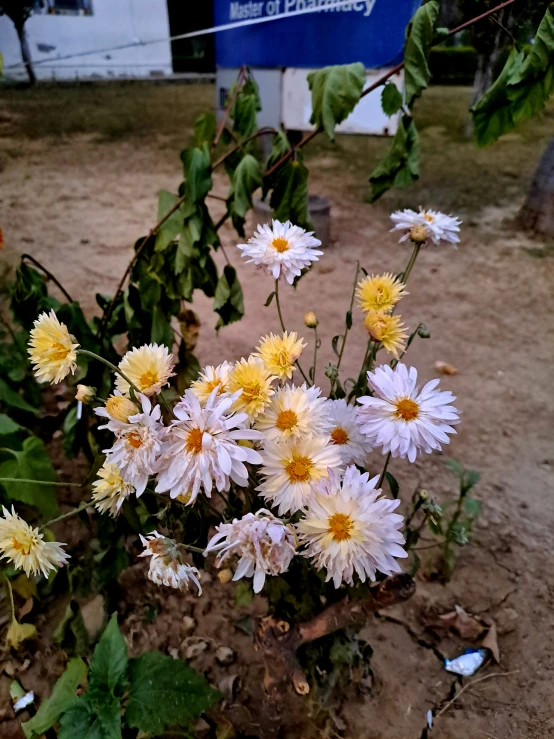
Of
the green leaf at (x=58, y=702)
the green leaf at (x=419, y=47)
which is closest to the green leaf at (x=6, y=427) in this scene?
the green leaf at (x=58, y=702)

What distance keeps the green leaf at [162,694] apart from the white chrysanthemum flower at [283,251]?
1.71 ft

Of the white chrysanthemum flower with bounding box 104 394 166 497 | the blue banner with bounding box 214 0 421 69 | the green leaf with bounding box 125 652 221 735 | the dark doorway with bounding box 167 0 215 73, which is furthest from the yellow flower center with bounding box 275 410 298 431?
the dark doorway with bounding box 167 0 215 73

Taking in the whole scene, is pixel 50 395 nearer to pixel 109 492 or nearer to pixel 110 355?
pixel 110 355

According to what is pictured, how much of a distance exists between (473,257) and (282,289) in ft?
3.07

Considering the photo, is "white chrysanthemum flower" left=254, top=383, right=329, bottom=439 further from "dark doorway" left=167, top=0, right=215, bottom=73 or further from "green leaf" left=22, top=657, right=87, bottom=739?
"dark doorway" left=167, top=0, right=215, bottom=73

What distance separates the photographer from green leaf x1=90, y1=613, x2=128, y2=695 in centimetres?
65

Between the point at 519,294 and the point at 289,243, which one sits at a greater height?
the point at 289,243

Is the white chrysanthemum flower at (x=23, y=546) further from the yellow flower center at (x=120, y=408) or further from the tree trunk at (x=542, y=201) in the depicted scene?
the tree trunk at (x=542, y=201)

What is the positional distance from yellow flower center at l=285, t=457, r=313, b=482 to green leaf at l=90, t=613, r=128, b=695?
0.36 metres

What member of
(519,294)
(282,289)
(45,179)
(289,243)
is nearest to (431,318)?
(519,294)

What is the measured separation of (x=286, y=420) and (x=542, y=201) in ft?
8.12

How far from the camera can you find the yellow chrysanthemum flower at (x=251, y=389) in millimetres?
472

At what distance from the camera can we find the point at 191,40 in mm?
2885

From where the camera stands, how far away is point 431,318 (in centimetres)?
193
